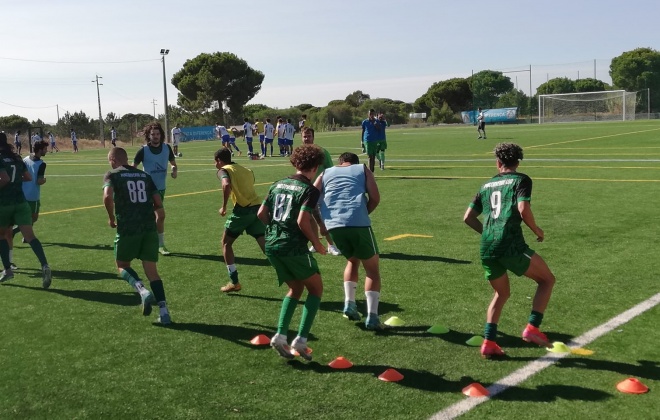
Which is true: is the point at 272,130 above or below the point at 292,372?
above

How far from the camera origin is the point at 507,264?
5.73 metres

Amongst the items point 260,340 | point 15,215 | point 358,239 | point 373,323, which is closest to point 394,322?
point 373,323

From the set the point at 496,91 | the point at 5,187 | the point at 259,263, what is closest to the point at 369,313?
the point at 259,263

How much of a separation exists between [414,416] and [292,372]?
1308mm

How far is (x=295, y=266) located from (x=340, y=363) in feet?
2.88

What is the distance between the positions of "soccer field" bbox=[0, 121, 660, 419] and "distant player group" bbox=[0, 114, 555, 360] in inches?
13.5

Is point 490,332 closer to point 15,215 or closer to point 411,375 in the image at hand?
point 411,375

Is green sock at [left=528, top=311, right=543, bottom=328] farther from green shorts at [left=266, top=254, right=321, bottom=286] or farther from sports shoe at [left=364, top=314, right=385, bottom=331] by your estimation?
green shorts at [left=266, top=254, right=321, bottom=286]

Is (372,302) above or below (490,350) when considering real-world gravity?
above

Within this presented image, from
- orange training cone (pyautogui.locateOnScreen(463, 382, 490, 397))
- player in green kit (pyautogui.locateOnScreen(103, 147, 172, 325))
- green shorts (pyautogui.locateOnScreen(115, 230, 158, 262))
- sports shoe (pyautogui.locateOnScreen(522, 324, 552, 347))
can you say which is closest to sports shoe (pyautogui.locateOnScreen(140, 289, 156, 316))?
player in green kit (pyautogui.locateOnScreen(103, 147, 172, 325))

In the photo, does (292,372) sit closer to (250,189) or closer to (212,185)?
(250,189)

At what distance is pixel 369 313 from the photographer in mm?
6621

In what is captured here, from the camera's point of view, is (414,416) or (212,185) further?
(212,185)

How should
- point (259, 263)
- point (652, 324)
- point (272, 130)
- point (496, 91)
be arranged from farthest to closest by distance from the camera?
1. point (496, 91)
2. point (272, 130)
3. point (259, 263)
4. point (652, 324)
